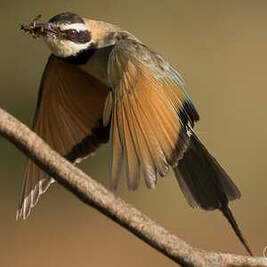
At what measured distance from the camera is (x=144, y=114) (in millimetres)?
2449

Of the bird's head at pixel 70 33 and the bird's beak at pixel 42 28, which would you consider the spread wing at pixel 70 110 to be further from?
the bird's beak at pixel 42 28

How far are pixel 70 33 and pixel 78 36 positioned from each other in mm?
38

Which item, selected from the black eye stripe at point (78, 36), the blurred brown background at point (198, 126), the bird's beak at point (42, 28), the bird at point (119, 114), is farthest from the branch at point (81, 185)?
the blurred brown background at point (198, 126)

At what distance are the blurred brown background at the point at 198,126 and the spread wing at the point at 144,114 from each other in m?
Answer: 1.66

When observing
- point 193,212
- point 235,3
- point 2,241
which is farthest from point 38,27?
point 235,3

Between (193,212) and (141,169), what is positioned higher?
(141,169)

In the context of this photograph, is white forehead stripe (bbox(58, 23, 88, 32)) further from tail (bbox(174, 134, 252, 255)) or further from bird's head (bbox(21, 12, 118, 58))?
tail (bbox(174, 134, 252, 255))

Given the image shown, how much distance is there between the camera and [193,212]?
470 cm

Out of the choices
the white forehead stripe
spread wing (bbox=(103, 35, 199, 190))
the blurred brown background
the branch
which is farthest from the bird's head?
the blurred brown background

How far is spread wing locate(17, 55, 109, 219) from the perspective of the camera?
9.54 feet

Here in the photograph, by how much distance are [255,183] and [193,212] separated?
357 millimetres

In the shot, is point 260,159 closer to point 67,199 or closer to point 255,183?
point 255,183

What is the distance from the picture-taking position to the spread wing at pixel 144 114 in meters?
2.29

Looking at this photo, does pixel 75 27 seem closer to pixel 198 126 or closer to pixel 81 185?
pixel 81 185
